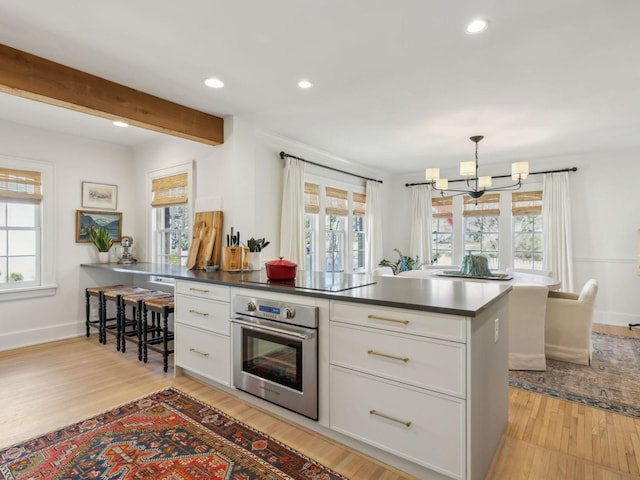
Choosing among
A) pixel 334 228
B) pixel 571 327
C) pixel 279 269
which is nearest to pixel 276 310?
pixel 279 269

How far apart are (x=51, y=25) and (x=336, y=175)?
396cm

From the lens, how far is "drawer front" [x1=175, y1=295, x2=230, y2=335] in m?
2.62

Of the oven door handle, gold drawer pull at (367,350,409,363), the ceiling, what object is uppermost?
the ceiling

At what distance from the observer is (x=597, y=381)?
298 cm

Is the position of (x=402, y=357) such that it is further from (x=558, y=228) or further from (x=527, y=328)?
(x=558, y=228)

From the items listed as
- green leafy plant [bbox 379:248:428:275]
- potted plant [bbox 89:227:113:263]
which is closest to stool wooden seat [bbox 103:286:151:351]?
potted plant [bbox 89:227:113:263]

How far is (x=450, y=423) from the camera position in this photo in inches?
62.5

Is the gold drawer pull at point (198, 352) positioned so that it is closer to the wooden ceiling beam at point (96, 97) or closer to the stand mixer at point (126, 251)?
the wooden ceiling beam at point (96, 97)

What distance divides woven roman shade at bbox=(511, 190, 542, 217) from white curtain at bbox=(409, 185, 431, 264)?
4.67ft

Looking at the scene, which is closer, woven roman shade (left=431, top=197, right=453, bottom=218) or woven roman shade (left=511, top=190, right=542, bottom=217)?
woven roman shade (left=511, top=190, right=542, bottom=217)

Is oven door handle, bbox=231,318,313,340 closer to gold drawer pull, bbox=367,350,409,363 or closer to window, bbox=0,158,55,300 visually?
gold drawer pull, bbox=367,350,409,363

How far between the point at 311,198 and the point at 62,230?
320 centimetres

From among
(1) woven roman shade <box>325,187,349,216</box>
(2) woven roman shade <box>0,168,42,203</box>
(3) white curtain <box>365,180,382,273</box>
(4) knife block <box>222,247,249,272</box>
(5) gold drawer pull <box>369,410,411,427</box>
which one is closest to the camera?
(5) gold drawer pull <box>369,410,411,427</box>

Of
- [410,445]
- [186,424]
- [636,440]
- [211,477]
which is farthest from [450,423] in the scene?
[186,424]
